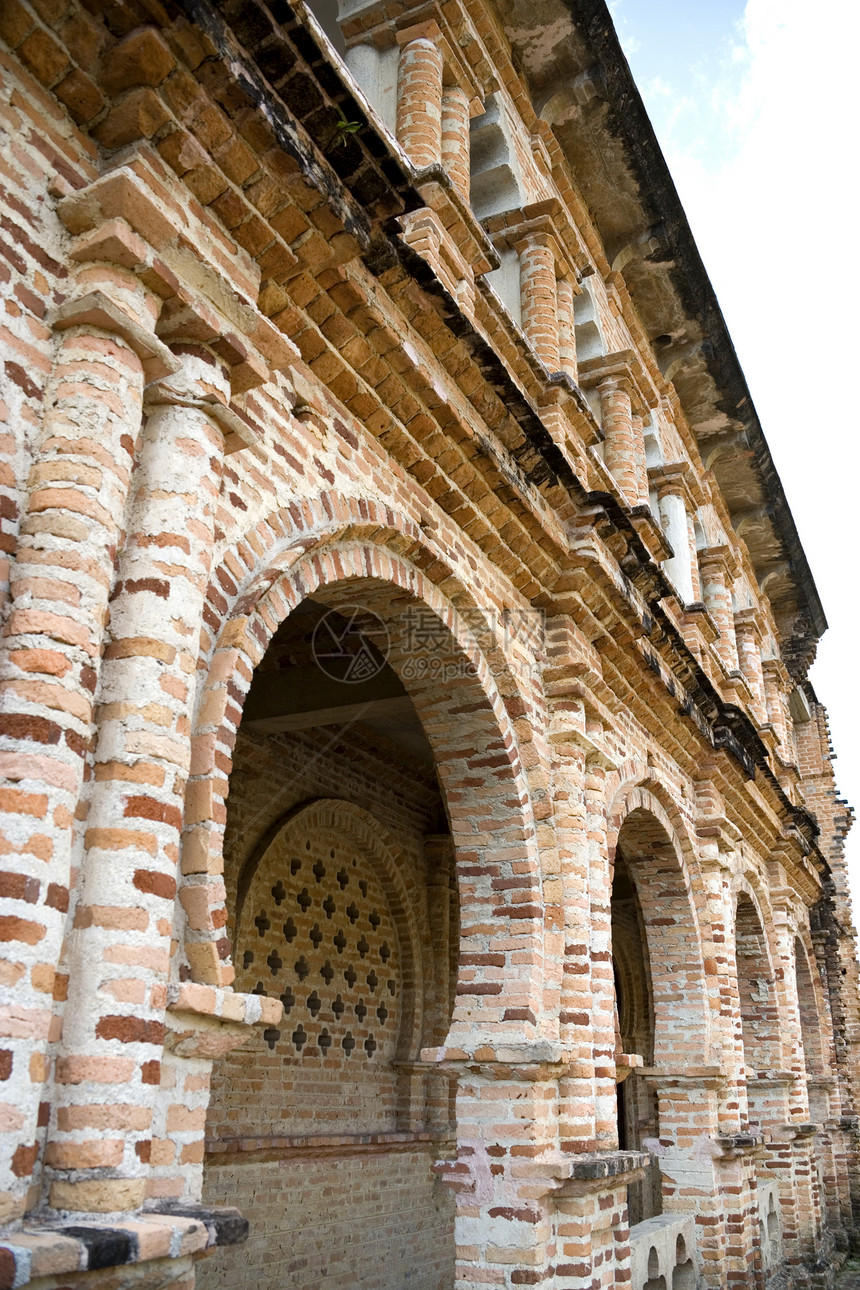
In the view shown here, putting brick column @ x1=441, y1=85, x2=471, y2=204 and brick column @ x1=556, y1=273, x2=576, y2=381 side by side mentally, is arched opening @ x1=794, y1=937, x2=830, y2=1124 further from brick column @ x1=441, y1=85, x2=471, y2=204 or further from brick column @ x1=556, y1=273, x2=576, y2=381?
brick column @ x1=441, y1=85, x2=471, y2=204

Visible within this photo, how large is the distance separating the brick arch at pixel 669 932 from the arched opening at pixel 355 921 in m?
→ 1.81

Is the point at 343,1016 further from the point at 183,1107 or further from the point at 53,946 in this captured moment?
the point at 53,946

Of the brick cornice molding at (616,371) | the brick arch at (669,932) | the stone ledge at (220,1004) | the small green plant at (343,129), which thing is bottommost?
→ the stone ledge at (220,1004)

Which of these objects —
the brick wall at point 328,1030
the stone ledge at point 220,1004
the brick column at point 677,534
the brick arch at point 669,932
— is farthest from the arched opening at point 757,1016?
the stone ledge at point 220,1004

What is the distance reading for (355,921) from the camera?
9.20m

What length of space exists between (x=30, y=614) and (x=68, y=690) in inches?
8.5

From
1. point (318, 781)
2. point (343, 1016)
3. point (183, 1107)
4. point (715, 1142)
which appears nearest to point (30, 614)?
point (183, 1107)

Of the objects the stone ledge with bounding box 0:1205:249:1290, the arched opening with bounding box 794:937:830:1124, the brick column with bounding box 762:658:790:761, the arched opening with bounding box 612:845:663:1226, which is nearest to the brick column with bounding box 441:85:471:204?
the stone ledge with bounding box 0:1205:249:1290

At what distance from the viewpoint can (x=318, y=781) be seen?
Answer: 8.69 m

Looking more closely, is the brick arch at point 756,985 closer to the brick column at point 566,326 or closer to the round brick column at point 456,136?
the brick column at point 566,326

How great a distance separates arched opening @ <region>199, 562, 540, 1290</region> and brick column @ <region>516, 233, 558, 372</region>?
Result: 8.04 feet

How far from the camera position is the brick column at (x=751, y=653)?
13805mm

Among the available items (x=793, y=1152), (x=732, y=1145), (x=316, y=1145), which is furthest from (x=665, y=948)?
(x=793, y=1152)

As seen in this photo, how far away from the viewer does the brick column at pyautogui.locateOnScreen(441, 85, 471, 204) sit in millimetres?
6250
